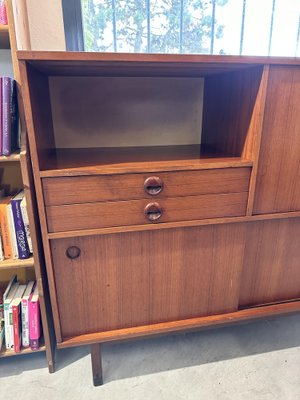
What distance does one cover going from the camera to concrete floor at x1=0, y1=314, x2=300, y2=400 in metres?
1.03

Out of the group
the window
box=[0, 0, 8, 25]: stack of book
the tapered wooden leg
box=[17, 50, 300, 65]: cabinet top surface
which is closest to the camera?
box=[17, 50, 300, 65]: cabinet top surface

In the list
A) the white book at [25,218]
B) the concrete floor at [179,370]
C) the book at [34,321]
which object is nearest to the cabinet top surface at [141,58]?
the white book at [25,218]

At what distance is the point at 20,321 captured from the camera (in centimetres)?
107

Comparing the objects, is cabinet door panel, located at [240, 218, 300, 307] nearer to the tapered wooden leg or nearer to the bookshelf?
the tapered wooden leg

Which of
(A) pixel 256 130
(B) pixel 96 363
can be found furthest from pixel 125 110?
(B) pixel 96 363

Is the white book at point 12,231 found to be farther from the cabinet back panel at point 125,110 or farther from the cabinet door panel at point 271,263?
the cabinet door panel at point 271,263

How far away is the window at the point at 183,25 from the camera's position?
1.22 m

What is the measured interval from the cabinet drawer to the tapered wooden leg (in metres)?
0.46

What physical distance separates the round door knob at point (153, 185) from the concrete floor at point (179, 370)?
710 mm

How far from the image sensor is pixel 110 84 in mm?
1139

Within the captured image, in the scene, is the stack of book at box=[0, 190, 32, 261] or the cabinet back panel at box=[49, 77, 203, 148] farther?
the cabinet back panel at box=[49, 77, 203, 148]

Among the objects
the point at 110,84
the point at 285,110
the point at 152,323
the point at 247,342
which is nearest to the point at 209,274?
the point at 152,323

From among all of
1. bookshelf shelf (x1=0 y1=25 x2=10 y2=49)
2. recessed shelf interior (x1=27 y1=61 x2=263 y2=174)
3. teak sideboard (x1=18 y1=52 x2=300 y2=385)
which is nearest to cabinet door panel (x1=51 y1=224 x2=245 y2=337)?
teak sideboard (x1=18 y1=52 x2=300 y2=385)

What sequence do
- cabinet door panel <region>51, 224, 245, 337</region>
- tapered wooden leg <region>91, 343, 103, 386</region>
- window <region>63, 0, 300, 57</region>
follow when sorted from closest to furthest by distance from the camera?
cabinet door panel <region>51, 224, 245, 337</region> < tapered wooden leg <region>91, 343, 103, 386</region> < window <region>63, 0, 300, 57</region>
